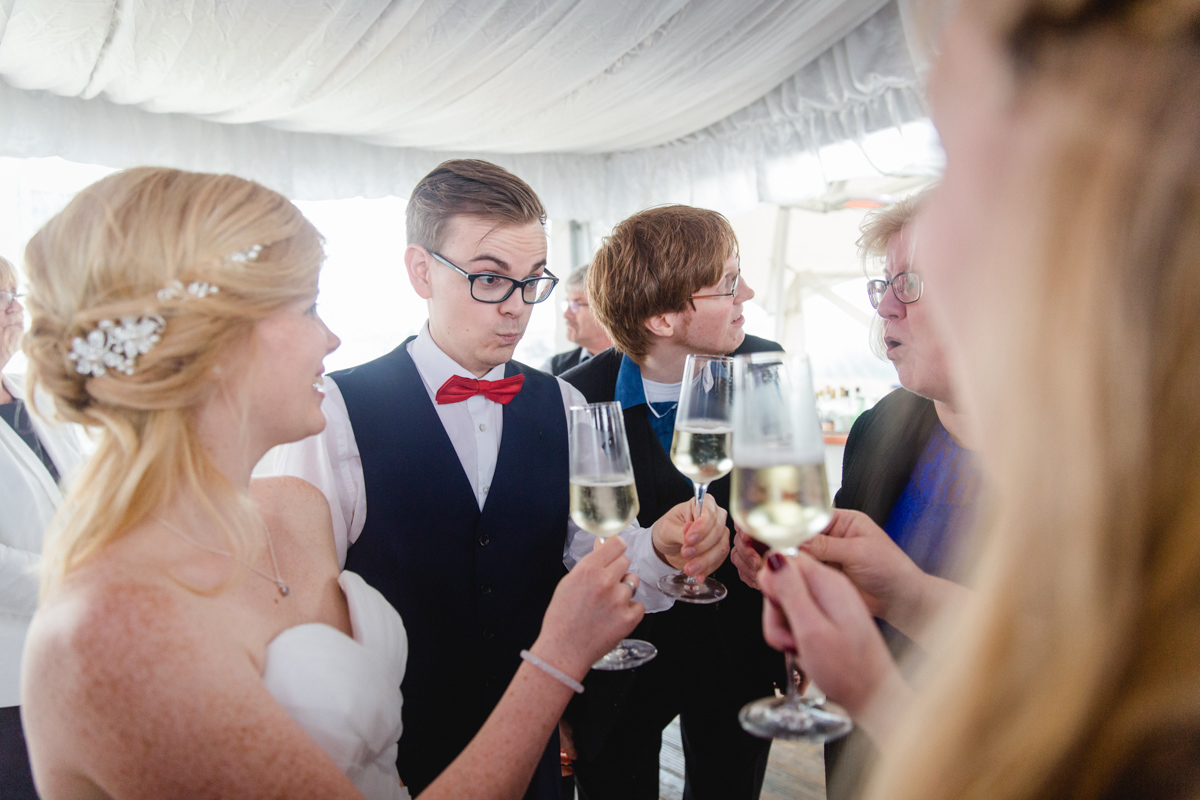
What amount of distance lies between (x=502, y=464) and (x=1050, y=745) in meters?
1.45

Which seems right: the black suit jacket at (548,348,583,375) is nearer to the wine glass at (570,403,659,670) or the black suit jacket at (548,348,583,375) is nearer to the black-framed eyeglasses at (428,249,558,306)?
the black-framed eyeglasses at (428,249,558,306)

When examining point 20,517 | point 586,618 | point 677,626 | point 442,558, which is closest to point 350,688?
point 586,618

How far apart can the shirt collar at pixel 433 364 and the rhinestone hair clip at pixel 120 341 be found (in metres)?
0.82

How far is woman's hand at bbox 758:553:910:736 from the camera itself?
2.88ft

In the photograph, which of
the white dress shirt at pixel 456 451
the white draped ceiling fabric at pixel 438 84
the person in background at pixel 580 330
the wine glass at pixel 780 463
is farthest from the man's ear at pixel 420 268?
the person in background at pixel 580 330

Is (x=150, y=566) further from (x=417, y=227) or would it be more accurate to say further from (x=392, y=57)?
(x=392, y=57)

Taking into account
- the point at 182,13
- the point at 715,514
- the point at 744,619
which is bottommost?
the point at 744,619

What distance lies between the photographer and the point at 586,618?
4.17 ft

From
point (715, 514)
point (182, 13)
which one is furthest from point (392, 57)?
point (715, 514)

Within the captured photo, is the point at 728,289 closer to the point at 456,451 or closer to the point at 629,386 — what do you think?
the point at 629,386

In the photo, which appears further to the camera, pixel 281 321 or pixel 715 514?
pixel 715 514

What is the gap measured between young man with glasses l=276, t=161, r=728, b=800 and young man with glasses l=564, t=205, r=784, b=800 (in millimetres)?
396

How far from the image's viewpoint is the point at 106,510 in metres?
1.12

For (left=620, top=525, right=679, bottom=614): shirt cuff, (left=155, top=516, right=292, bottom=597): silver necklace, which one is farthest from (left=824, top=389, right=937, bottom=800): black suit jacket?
(left=155, top=516, right=292, bottom=597): silver necklace
